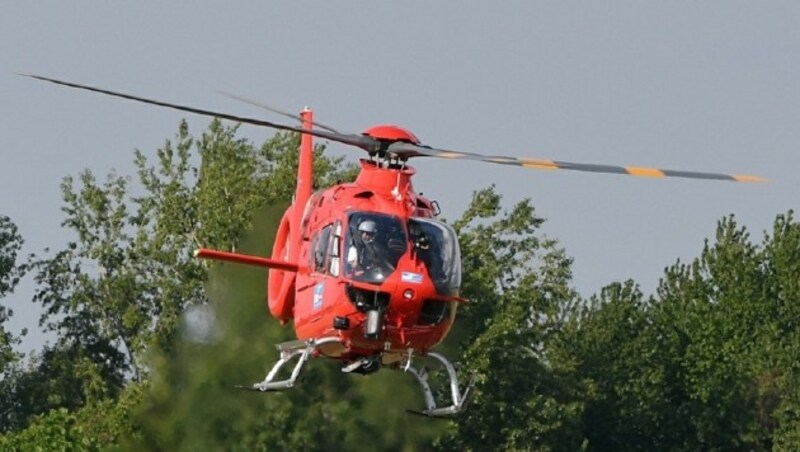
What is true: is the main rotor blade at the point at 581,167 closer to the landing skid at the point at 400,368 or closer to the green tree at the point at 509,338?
the landing skid at the point at 400,368

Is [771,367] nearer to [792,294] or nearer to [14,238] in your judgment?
[792,294]

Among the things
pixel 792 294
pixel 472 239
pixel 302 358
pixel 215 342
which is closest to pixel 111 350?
pixel 472 239

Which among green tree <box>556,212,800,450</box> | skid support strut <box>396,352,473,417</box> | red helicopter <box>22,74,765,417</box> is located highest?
red helicopter <box>22,74,765,417</box>

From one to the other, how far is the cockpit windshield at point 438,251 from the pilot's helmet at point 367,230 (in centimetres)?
38

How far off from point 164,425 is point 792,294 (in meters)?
30.9

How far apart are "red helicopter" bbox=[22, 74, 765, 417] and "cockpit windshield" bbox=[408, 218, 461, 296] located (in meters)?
0.01

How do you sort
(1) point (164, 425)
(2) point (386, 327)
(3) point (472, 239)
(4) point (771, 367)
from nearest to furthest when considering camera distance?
(2) point (386, 327) < (1) point (164, 425) < (3) point (472, 239) < (4) point (771, 367)

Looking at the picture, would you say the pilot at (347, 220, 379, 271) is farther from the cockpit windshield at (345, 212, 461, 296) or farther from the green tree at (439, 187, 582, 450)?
the green tree at (439, 187, 582, 450)

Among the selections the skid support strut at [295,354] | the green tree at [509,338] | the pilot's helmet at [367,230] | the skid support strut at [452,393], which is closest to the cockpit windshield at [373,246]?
the pilot's helmet at [367,230]

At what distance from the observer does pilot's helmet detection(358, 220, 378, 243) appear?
26.1 m

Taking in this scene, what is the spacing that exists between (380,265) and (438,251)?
673mm

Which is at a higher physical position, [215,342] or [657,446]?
[215,342]

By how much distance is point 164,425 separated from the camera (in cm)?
3906

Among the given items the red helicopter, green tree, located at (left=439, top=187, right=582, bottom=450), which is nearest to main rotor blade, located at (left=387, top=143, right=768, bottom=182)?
the red helicopter
